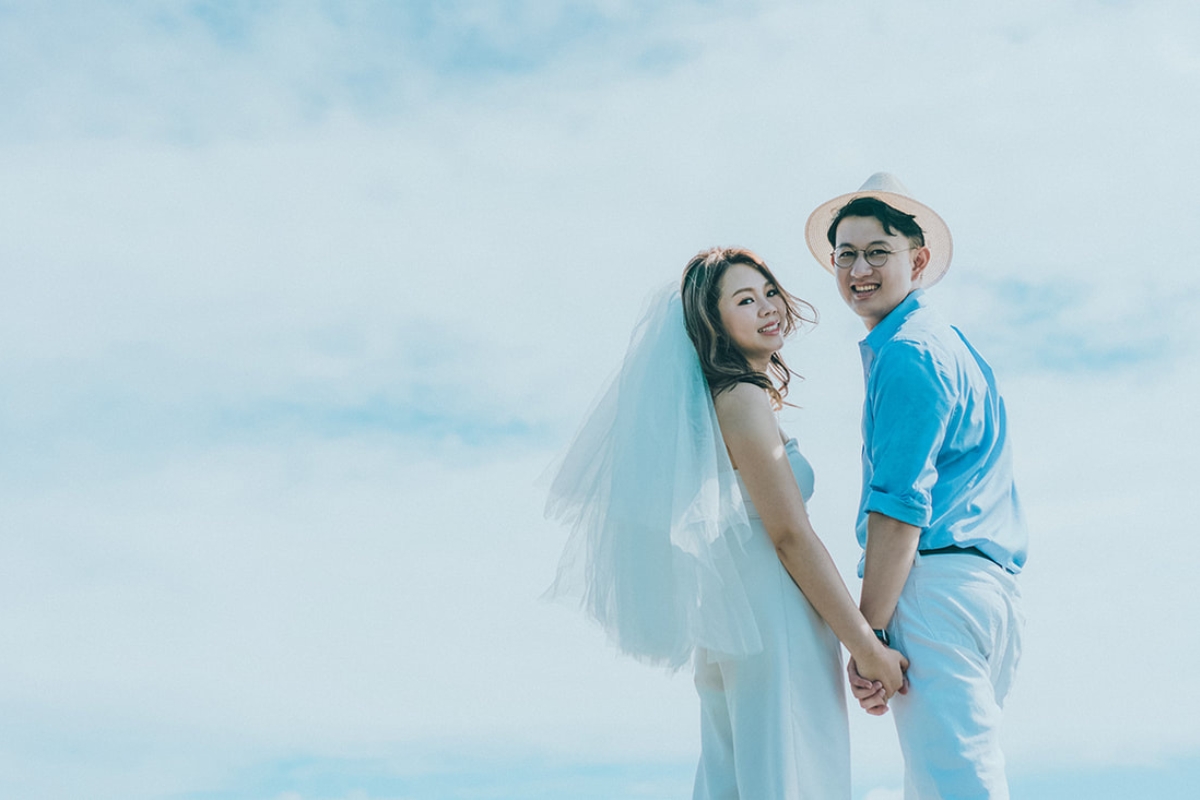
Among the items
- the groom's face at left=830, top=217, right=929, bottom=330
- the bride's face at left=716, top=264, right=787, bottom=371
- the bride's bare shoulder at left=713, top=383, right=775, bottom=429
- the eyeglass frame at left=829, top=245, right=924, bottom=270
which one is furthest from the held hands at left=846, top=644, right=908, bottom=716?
the eyeglass frame at left=829, top=245, right=924, bottom=270

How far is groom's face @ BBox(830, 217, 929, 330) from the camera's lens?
5371mm

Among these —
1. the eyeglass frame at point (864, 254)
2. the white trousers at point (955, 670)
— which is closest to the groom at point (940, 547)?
the white trousers at point (955, 670)

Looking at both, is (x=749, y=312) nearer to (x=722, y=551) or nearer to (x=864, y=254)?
(x=864, y=254)

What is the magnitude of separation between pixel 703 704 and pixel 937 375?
1708 mm

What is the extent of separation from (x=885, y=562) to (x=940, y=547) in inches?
10.0

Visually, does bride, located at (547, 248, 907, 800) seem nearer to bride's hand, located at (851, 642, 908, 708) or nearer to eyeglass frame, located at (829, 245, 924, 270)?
bride's hand, located at (851, 642, 908, 708)

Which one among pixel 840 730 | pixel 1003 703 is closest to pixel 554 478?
pixel 840 730

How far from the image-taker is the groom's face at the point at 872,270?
5.37 m

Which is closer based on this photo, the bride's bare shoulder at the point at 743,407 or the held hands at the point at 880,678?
the held hands at the point at 880,678

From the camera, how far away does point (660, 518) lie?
5051 millimetres

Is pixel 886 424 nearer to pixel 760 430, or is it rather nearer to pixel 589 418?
pixel 760 430

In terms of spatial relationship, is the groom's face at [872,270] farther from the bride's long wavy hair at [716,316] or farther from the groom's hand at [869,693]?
the groom's hand at [869,693]

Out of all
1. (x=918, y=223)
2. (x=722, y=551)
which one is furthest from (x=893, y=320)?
(x=722, y=551)

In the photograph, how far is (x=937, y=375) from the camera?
4.89 meters
